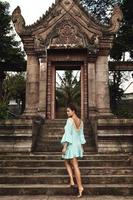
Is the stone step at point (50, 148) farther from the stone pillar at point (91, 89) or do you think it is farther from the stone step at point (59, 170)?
the stone pillar at point (91, 89)

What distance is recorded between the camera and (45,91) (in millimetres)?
14336

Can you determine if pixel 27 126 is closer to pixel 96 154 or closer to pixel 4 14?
pixel 96 154

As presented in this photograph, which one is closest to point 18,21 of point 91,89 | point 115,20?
point 115,20

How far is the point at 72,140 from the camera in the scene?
7066 millimetres

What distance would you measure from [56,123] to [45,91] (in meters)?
2.03

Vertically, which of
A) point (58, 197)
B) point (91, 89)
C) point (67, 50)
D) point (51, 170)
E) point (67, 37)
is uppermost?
point (67, 37)

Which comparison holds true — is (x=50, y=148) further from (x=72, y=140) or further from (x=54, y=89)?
(x=54, y=89)

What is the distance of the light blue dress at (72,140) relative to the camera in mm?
6992

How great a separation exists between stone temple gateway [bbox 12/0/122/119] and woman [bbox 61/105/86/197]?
274 inches

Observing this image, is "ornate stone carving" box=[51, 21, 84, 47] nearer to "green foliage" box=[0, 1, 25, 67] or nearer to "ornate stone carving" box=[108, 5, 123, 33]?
"ornate stone carving" box=[108, 5, 123, 33]

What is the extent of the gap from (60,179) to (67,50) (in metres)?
7.92

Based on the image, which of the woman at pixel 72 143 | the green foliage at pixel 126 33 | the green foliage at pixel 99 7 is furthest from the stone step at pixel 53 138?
the green foliage at pixel 99 7

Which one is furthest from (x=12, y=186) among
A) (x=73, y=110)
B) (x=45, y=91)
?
(x=45, y=91)

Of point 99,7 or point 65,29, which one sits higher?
point 99,7
